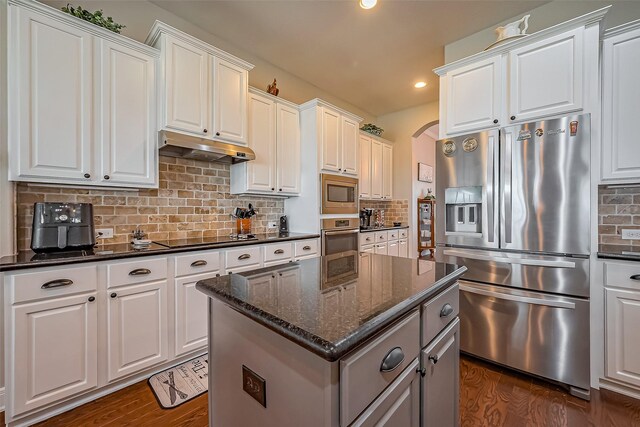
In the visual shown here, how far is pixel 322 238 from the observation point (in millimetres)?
3299

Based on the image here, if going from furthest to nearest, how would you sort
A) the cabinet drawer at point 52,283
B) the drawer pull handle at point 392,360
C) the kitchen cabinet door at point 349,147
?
the kitchen cabinet door at point 349,147, the cabinet drawer at point 52,283, the drawer pull handle at point 392,360

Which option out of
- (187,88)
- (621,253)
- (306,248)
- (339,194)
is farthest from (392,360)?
(339,194)

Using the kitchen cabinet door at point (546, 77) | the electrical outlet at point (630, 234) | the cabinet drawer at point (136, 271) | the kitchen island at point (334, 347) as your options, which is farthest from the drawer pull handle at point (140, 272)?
the electrical outlet at point (630, 234)

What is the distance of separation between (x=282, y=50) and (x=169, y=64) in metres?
1.40

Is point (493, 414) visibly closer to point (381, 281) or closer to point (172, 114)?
point (381, 281)

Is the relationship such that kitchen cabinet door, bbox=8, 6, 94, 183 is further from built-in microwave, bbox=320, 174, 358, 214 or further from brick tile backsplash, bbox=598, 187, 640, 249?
brick tile backsplash, bbox=598, 187, 640, 249

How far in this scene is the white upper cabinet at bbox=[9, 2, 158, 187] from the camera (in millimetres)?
1726

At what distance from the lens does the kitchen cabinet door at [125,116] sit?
2025 millimetres

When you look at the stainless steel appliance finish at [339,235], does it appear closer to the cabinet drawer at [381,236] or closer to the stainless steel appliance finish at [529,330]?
the cabinet drawer at [381,236]

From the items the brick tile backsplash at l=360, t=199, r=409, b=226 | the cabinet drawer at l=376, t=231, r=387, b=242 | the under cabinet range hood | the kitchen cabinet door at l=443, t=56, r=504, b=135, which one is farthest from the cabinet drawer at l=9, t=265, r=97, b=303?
the brick tile backsplash at l=360, t=199, r=409, b=226

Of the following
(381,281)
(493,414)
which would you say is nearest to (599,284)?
(493,414)

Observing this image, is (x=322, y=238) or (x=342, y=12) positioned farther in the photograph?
(x=322, y=238)

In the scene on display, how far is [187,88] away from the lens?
2.38m

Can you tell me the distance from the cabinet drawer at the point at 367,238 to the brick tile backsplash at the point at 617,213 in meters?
2.40
